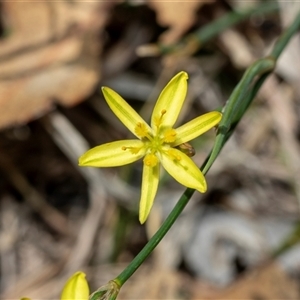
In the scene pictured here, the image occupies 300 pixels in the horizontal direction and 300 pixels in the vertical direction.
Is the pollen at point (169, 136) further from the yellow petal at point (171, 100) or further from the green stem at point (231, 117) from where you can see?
the green stem at point (231, 117)

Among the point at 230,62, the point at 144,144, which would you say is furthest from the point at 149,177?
the point at 230,62

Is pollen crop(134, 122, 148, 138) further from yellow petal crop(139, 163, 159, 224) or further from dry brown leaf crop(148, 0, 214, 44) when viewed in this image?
dry brown leaf crop(148, 0, 214, 44)

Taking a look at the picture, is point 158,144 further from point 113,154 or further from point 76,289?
point 76,289

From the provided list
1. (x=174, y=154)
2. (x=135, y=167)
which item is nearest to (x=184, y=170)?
(x=174, y=154)

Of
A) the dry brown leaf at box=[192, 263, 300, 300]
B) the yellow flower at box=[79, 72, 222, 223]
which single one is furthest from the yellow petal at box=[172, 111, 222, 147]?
the dry brown leaf at box=[192, 263, 300, 300]

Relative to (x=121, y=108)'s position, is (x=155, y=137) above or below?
below

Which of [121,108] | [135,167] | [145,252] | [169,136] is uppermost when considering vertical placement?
[121,108]

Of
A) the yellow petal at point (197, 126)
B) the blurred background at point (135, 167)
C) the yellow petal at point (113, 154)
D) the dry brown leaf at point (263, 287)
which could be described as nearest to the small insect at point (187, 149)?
the yellow petal at point (197, 126)
